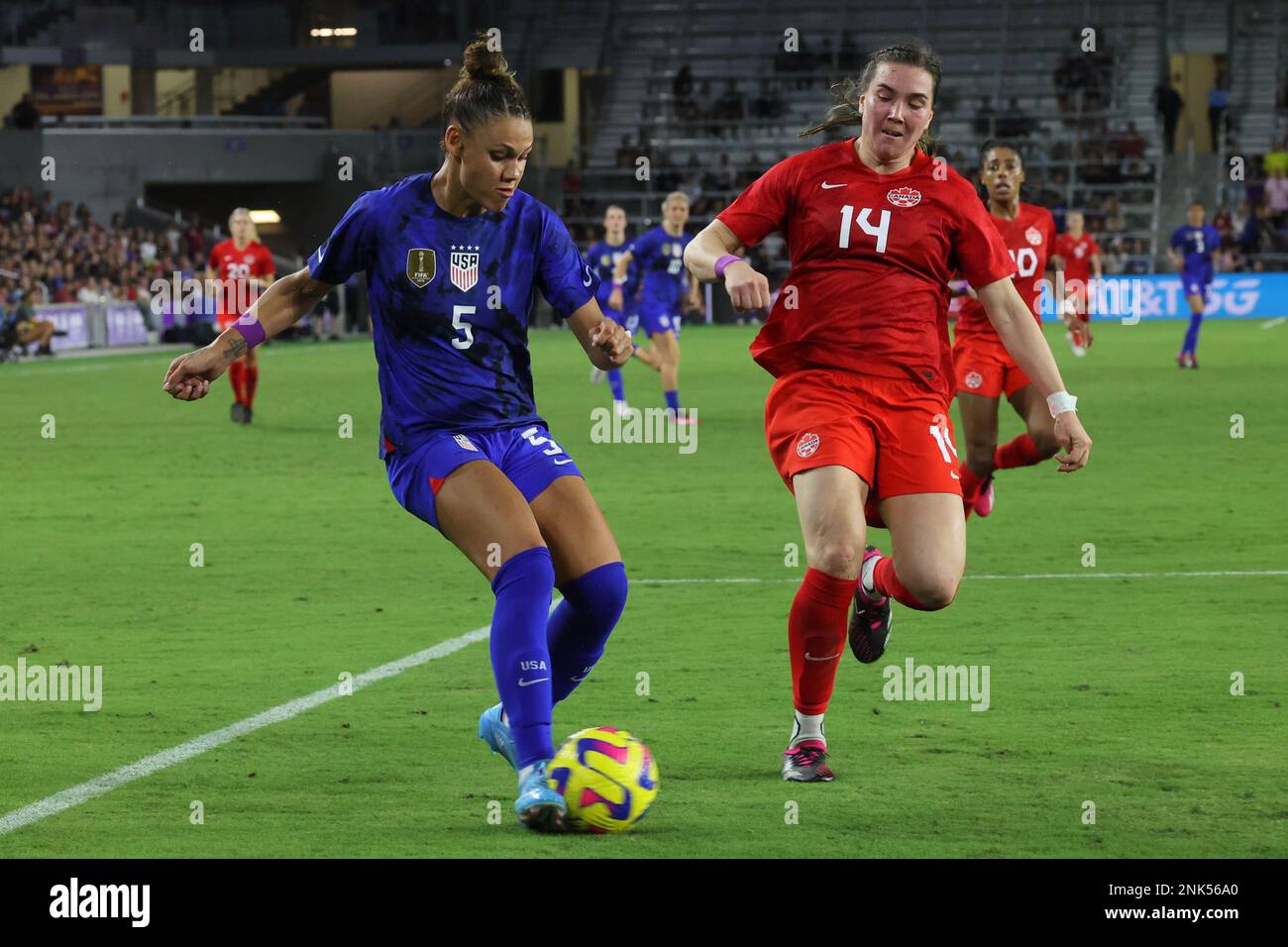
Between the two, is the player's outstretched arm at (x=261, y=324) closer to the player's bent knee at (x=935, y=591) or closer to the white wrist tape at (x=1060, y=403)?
the player's bent knee at (x=935, y=591)

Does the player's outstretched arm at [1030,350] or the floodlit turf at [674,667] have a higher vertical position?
the player's outstretched arm at [1030,350]

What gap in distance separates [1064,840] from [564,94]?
5258cm

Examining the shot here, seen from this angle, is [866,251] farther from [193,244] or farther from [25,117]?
[25,117]

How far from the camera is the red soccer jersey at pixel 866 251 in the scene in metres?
6.52

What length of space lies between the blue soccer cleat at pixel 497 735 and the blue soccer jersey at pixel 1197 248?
24.6m

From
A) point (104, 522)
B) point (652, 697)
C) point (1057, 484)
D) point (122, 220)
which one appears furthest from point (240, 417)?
point (122, 220)

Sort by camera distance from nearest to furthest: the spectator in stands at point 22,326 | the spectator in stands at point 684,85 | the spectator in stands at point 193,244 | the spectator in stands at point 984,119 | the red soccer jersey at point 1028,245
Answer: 1. the red soccer jersey at point 1028,245
2. the spectator in stands at point 22,326
3. the spectator in stands at point 193,244
4. the spectator in stands at point 984,119
5. the spectator in stands at point 684,85

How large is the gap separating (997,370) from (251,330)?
624cm

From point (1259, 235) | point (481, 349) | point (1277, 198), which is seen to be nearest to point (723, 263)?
point (481, 349)

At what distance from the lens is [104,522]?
1341cm

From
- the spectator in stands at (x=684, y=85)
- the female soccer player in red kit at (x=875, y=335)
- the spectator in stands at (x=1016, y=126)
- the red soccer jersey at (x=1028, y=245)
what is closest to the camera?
the female soccer player in red kit at (x=875, y=335)

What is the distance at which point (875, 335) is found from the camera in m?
6.52

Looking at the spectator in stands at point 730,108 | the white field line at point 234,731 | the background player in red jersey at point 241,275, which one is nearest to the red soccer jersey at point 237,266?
the background player in red jersey at point 241,275

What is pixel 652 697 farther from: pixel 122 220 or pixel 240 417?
pixel 122 220
